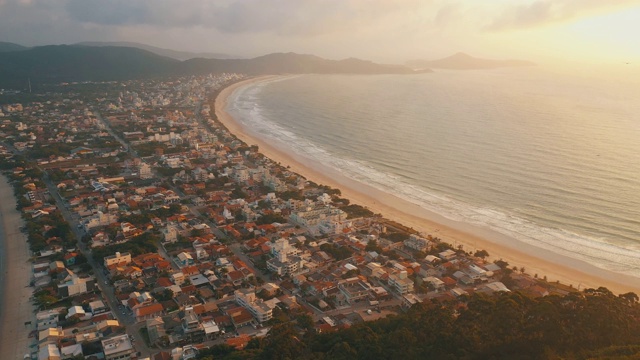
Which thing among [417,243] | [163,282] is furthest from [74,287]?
[417,243]

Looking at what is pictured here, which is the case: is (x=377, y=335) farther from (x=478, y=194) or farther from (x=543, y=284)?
(x=478, y=194)

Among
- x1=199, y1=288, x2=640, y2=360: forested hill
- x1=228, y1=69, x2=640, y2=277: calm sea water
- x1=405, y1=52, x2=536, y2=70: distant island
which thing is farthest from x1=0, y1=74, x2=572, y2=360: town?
x1=405, y1=52, x2=536, y2=70: distant island

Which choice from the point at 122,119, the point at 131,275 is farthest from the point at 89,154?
the point at 131,275

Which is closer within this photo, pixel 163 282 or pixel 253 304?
pixel 253 304

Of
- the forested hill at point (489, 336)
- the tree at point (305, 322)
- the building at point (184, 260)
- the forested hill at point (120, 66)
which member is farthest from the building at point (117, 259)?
the forested hill at point (120, 66)

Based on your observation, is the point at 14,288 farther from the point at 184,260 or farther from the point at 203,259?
the point at 203,259

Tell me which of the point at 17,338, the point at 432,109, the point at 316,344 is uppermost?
the point at 432,109

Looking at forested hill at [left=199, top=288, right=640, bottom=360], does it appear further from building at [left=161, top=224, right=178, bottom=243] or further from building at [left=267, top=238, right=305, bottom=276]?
building at [left=161, top=224, right=178, bottom=243]
